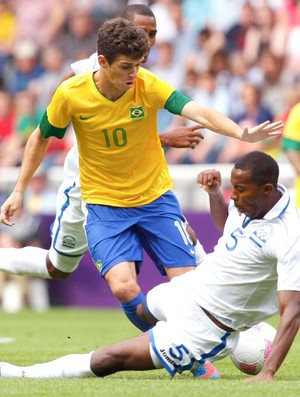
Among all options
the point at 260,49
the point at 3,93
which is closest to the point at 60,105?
the point at 260,49

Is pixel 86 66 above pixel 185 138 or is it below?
above

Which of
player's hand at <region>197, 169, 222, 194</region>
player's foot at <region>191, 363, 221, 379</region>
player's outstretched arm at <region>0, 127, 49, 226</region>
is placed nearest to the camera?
player's foot at <region>191, 363, 221, 379</region>

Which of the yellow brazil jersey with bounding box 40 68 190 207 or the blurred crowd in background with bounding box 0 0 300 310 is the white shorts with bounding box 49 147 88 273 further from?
the blurred crowd in background with bounding box 0 0 300 310

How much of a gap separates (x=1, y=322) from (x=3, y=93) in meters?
6.01

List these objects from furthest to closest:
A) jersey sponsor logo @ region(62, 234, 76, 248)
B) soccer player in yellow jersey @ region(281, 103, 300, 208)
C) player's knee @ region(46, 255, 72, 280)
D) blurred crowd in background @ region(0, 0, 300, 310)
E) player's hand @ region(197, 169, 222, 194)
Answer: blurred crowd in background @ region(0, 0, 300, 310) → soccer player in yellow jersey @ region(281, 103, 300, 208) → player's knee @ region(46, 255, 72, 280) → jersey sponsor logo @ region(62, 234, 76, 248) → player's hand @ region(197, 169, 222, 194)

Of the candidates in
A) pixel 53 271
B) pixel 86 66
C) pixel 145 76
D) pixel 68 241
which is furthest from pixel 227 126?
pixel 53 271

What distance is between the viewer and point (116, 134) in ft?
27.5

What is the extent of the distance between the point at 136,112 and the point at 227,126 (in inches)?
35.5

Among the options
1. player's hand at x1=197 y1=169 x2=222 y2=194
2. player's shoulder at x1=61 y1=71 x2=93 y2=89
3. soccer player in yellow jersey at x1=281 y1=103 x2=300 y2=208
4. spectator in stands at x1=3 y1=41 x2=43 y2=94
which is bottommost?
spectator in stands at x1=3 y1=41 x2=43 y2=94

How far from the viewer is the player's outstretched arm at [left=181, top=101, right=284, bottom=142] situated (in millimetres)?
7164

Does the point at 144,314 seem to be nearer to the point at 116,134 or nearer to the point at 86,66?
the point at 116,134

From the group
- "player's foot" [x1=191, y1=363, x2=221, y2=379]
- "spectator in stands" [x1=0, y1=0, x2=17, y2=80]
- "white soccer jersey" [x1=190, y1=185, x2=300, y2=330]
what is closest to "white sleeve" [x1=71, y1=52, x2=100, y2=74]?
"white soccer jersey" [x1=190, y1=185, x2=300, y2=330]

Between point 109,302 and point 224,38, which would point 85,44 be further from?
point 109,302

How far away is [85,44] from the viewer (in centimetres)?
1925
